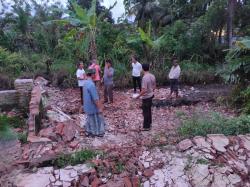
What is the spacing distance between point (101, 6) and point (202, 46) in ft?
32.7

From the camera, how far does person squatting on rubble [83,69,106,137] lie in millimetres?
6809

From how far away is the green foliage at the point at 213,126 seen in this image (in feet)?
21.6

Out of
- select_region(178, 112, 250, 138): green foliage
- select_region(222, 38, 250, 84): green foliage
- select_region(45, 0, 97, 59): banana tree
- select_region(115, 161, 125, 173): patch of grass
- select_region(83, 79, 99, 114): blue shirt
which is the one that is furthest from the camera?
select_region(45, 0, 97, 59): banana tree

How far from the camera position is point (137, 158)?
5.98 meters

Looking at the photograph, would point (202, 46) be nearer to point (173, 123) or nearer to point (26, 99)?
point (173, 123)

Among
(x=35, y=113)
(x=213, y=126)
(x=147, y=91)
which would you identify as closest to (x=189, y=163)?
(x=213, y=126)

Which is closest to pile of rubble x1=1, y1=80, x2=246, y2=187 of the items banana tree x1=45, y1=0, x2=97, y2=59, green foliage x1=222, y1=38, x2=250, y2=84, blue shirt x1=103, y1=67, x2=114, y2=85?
blue shirt x1=103, y1=67, x2=114, y2=85

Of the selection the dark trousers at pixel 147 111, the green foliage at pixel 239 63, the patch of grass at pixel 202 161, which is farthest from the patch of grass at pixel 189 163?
the green foliage at pixel 239 63

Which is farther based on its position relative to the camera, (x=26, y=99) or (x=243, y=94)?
(x=243, y=94)

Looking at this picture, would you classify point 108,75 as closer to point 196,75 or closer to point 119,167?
point 119,167

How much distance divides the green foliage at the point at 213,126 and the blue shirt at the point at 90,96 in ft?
6.05

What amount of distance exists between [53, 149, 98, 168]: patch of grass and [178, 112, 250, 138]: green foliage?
6.41ft

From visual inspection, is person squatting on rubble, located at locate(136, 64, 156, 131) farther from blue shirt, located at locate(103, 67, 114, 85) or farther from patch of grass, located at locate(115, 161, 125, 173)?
blue shirt, located at locate(103, 67, 114, 85)

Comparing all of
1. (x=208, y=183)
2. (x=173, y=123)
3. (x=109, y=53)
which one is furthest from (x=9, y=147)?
(x=109, y=53)
